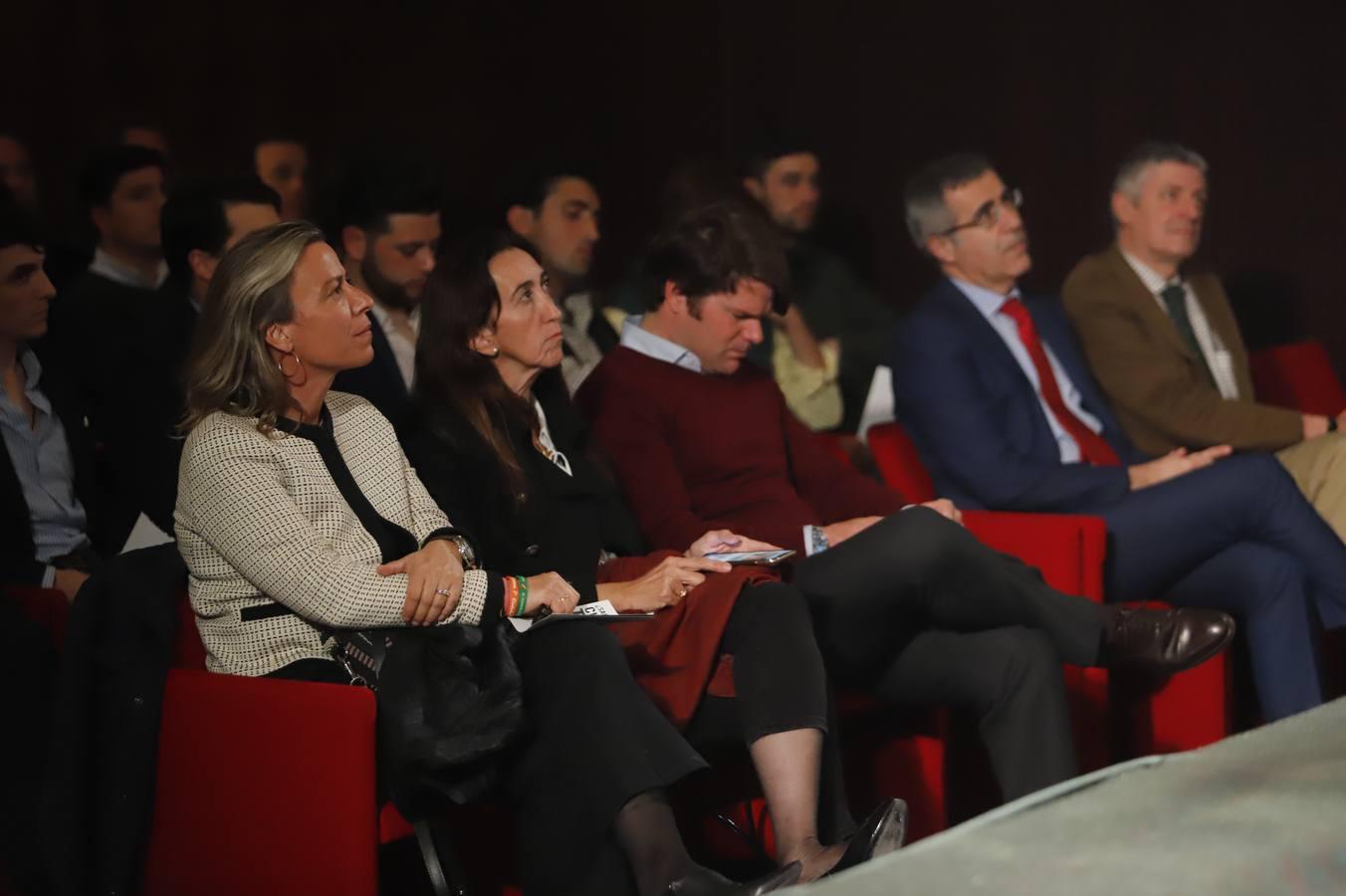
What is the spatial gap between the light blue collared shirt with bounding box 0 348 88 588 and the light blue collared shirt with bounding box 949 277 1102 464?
205cm

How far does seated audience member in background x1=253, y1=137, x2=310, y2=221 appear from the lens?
15.9ft

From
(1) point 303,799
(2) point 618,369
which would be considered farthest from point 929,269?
(1) point 303,799

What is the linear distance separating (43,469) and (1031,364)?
7.31 feet

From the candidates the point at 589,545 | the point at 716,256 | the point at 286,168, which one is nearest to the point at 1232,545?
the point at 716,256

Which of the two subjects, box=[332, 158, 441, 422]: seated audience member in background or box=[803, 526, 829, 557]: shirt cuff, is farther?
box=[332, 158, 441, 422]: seated audience member in background

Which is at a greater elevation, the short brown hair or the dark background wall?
the dark background wall

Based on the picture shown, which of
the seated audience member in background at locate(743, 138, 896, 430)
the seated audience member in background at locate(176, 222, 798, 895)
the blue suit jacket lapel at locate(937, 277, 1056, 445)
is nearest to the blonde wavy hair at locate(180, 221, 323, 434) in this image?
the seated audience member in background at locate(176, 222, 798, 895)

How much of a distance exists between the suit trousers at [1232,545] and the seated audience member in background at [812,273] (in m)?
1.95

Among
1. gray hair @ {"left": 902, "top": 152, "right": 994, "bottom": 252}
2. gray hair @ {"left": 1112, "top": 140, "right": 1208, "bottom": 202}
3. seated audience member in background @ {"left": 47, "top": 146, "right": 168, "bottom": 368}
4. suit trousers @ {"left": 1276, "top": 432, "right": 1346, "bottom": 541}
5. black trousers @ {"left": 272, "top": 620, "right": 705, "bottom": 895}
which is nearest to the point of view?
black trousers @ {"left": 272, "top": 620, "right": 705, "bottom": 895}

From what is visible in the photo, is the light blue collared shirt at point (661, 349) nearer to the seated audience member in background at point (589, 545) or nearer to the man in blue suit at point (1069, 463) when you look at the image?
the seated audience member in background at point (589, 545)

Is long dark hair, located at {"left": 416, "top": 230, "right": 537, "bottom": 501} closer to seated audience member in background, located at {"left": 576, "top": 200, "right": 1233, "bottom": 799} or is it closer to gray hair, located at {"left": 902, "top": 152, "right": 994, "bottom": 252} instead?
seated audience member in background, located at {"left": 576, "top": 200, "right": 1233, "bottom": 799}

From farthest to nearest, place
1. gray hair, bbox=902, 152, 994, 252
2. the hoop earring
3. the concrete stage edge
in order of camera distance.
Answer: gray hair, bbox=902, 152, 994, 252 → the hoop earring → the concrete stage edge

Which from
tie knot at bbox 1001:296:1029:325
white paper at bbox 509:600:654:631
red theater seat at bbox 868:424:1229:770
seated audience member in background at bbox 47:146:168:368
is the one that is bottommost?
red theater seat at bbox 868:424:1229:770

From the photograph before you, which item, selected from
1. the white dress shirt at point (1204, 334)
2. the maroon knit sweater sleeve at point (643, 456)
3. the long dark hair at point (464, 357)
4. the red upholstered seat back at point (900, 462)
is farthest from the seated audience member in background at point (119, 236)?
the white dress shirt at point (1204, 334)
